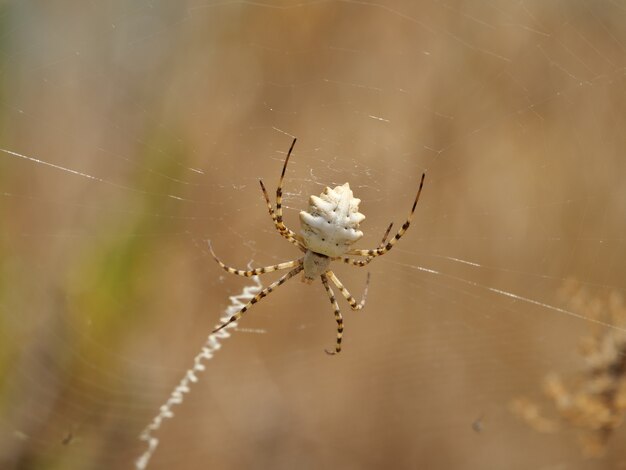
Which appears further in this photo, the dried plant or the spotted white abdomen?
the spotted white abdomen

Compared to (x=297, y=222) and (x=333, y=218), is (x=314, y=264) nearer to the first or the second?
(x=333, y=218)

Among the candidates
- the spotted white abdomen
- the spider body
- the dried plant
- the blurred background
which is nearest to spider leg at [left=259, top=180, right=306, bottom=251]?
the spider body

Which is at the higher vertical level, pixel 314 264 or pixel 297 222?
pixel 297 222

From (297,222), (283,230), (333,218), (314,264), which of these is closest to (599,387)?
(333,218)

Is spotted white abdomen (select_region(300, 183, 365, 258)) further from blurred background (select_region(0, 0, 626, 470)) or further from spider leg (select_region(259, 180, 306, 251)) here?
blurred background (select_region(0, 0, 626, 470))

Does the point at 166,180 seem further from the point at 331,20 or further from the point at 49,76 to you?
the point at 331,20

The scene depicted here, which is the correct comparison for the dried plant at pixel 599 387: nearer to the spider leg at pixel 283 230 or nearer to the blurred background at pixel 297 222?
the blurred background at pixel 297 222
